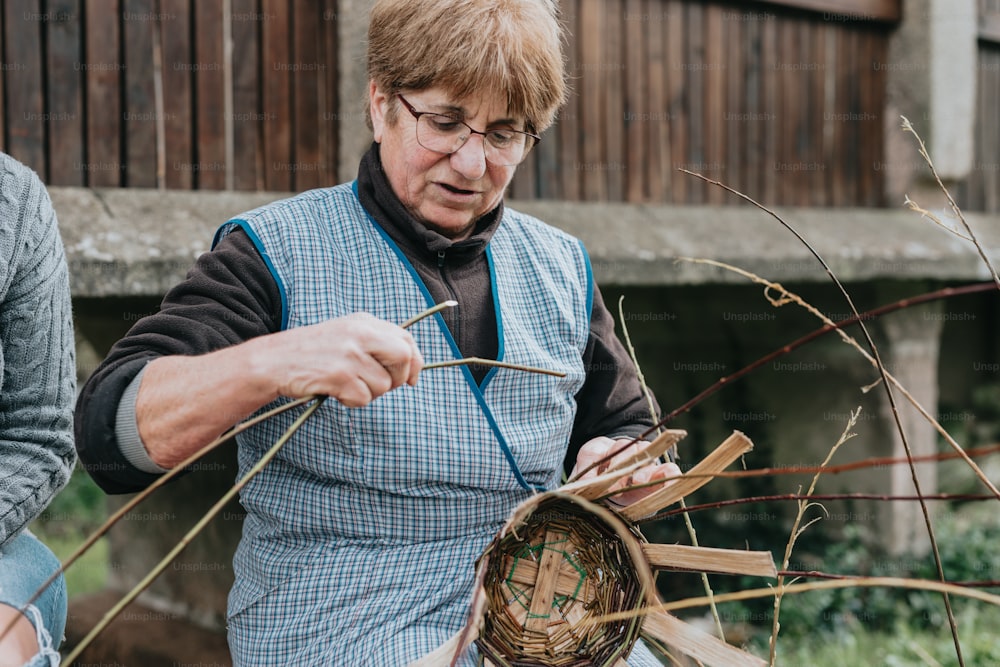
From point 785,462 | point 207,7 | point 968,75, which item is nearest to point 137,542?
point 207,7

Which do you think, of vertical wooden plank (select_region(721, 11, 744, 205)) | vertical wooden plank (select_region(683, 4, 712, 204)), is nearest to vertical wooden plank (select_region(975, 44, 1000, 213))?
vertical wooden plank (select_region(721, 11, 744, 205))

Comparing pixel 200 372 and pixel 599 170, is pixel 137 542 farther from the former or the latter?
pixel 200 372

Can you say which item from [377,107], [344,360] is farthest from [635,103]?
[344,360]

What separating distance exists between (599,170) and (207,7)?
1825mm

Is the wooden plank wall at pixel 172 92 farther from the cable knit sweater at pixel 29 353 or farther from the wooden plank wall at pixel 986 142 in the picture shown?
the wooden plank wall at pixel 986 142

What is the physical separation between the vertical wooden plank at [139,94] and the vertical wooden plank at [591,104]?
1.84 metres

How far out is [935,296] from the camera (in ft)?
3.53

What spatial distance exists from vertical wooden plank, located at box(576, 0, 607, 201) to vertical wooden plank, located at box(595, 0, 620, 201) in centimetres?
2

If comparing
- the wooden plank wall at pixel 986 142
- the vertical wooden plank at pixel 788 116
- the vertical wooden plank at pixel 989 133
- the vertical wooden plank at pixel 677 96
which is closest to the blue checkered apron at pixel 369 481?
the vertical wooden plank at pixel 677 96

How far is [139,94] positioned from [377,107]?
1.49m

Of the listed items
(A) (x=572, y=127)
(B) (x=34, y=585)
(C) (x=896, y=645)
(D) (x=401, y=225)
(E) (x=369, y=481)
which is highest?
(A) (x=572, y=127)

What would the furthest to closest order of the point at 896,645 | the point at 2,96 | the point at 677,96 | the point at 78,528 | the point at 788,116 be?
the point at 78,528
the point at 788,116
the point at 677,96
the point at 896,645
the point at 2,96

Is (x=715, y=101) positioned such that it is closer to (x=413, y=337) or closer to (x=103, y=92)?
(x=103, y=92)

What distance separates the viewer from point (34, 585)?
1.74m
